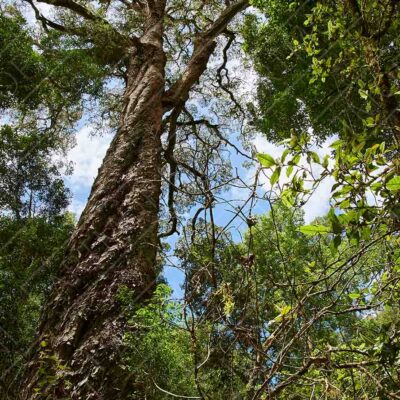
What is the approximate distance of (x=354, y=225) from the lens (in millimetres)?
1229

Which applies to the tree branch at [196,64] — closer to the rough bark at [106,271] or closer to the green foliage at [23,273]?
the rough bark at [106,271]

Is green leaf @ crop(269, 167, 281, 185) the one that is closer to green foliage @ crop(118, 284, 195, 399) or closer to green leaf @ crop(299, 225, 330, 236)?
green leaf @ crop(299, 225, 330, 236)

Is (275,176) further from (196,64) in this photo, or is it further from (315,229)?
(196,64)

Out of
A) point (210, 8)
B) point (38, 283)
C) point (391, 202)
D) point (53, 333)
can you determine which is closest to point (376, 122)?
point (391, 202)

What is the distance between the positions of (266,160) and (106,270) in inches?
70.9

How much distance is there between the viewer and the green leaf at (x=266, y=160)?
1253mm

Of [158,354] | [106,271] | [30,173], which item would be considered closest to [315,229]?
[158,354]

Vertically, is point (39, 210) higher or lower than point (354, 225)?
higher

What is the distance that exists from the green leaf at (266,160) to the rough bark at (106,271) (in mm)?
766

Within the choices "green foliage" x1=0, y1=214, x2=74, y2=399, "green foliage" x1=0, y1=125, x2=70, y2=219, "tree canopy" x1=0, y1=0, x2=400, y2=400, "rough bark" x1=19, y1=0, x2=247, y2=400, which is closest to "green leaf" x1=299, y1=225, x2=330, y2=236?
"tree canopy" x1=0, y1=0, x2=400, y2=400

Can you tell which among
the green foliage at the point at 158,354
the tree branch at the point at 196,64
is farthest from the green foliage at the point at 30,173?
the green foliage at the point at 158,354

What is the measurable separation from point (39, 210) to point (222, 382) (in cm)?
686

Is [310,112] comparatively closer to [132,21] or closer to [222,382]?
[132,21]

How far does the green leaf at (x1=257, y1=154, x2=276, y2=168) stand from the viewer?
125 centimetres
